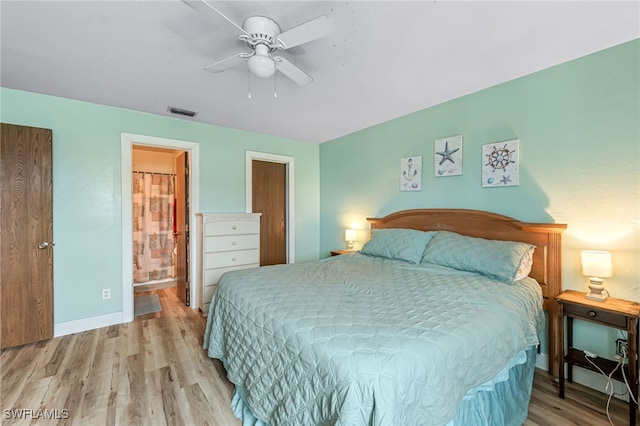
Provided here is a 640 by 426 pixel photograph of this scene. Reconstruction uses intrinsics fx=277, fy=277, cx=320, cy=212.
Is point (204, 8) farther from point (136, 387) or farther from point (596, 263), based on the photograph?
point (596, 263)

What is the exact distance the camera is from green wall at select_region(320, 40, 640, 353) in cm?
182

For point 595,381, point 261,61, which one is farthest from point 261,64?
point 595,381

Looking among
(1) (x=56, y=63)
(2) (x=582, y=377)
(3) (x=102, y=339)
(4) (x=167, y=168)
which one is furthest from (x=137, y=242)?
(2) (x=582, y=377)

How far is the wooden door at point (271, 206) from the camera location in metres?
4.16

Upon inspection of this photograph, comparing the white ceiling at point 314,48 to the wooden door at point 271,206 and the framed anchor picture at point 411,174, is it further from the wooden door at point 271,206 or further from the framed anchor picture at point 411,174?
the wooden door at point 271,206

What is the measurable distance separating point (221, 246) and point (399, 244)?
2.05m

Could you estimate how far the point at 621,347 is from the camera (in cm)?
180

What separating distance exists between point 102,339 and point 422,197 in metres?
3.47

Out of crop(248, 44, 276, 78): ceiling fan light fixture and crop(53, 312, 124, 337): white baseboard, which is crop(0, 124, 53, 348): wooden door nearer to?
crop(53, 312, 124, 337): white baseboard

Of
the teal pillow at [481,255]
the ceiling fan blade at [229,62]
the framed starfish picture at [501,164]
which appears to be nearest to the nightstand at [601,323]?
the teal pillow at [481,255]

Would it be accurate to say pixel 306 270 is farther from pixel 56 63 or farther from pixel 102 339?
pixel 56 63

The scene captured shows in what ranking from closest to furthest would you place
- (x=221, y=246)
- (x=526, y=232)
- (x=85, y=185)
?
1. (x=526, y=232)
2. (x=85, y=185)
3. (x=221, y=246)

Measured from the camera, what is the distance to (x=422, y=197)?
303cm

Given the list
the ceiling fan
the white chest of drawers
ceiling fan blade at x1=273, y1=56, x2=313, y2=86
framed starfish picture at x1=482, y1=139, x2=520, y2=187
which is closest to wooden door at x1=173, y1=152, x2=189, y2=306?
the white chest of drawers
